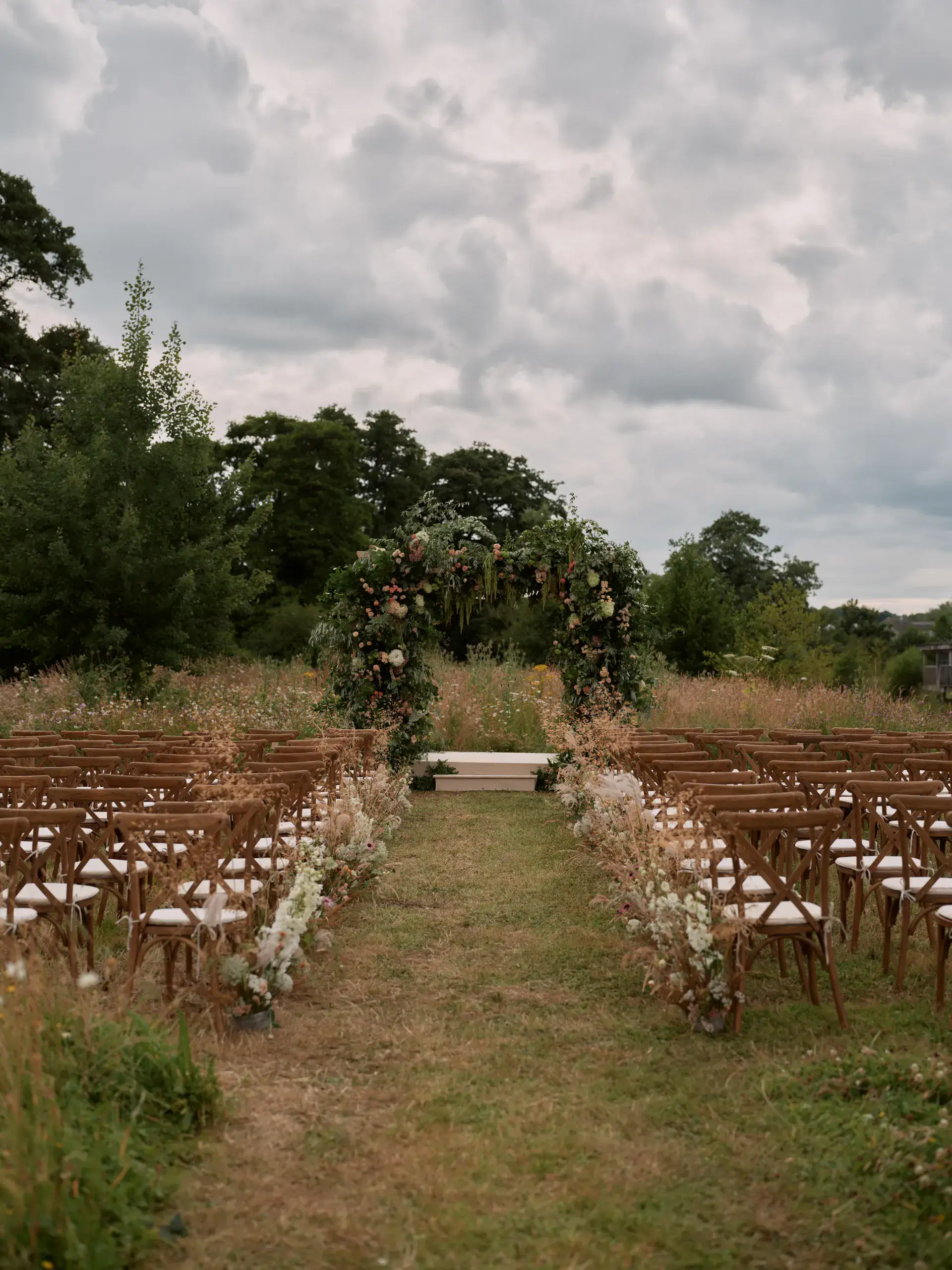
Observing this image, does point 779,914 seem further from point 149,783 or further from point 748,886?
point 149,783

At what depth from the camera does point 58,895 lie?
5227mm

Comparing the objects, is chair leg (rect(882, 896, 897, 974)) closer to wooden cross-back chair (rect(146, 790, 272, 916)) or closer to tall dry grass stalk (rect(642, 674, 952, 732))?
wooden cross-back chair (rect(146, 790, 272, 916))

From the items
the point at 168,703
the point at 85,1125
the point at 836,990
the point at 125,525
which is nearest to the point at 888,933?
the point at 836,990

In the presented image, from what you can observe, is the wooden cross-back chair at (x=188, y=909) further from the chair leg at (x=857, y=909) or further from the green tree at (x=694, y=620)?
the green tree at (x=694, y=620)

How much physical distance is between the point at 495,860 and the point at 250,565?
87.4ft

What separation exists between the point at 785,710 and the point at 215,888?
12.6 meters

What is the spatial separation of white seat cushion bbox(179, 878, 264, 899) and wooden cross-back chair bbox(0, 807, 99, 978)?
0.59 meters

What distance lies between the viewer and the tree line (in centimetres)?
1884

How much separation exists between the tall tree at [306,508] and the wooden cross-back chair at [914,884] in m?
30.5

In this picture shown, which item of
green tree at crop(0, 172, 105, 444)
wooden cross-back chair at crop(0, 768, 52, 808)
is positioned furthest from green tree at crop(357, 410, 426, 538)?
wooden cross-back chair at crop(0, 768, 52, 808)

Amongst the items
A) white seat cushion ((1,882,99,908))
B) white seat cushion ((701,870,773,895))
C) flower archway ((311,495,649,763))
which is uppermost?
flower archway ((311,495,649,763))

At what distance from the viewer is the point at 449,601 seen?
13.4 m

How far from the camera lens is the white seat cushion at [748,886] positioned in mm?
5000

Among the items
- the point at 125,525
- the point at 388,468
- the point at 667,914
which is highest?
the point at 388,468
